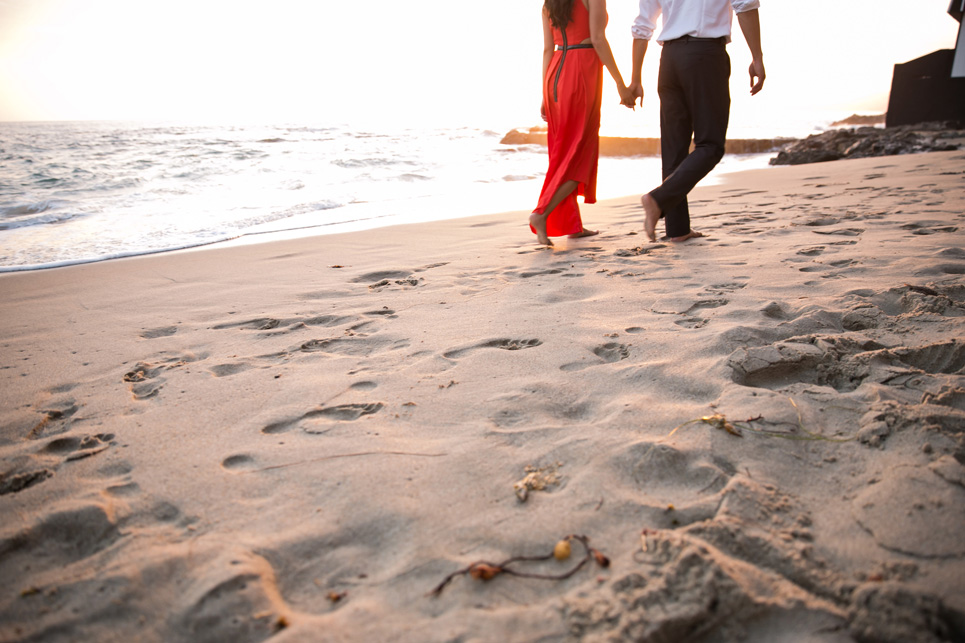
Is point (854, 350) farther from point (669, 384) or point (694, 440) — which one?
point (694, 440)

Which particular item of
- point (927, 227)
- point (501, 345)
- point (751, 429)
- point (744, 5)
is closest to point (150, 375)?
point (501, 345)

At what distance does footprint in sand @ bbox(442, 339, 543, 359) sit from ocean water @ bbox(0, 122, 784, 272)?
10.8 ft

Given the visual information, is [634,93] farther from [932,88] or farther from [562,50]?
[932,88]

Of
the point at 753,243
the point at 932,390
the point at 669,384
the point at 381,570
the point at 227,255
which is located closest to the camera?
the point at 381,570

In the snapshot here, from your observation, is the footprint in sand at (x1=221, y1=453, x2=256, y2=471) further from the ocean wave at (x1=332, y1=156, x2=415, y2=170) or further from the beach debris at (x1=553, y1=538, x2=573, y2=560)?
the ocean wave at (x1=332, y1=156, x2=415, y2=170)

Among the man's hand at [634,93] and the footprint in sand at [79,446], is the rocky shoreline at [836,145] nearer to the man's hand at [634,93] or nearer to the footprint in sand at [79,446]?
the man's hand at [634,93]

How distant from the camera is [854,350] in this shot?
1.57 meters

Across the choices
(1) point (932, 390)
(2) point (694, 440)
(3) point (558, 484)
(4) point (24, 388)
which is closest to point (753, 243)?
(1) point (932, 390)

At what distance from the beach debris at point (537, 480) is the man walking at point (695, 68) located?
215 cm

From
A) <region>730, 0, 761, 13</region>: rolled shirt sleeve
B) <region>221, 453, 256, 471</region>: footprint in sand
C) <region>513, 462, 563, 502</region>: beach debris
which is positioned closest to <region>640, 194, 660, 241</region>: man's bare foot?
<region>730, 0, 761, 13</region>: rolled shirt sleeve

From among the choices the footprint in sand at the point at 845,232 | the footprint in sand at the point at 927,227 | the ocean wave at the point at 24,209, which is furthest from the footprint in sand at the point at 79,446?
the ocean wave at the point at 24,209

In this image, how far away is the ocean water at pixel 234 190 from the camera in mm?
4922

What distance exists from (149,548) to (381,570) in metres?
0.45

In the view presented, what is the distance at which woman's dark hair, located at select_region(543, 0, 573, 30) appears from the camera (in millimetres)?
3158
